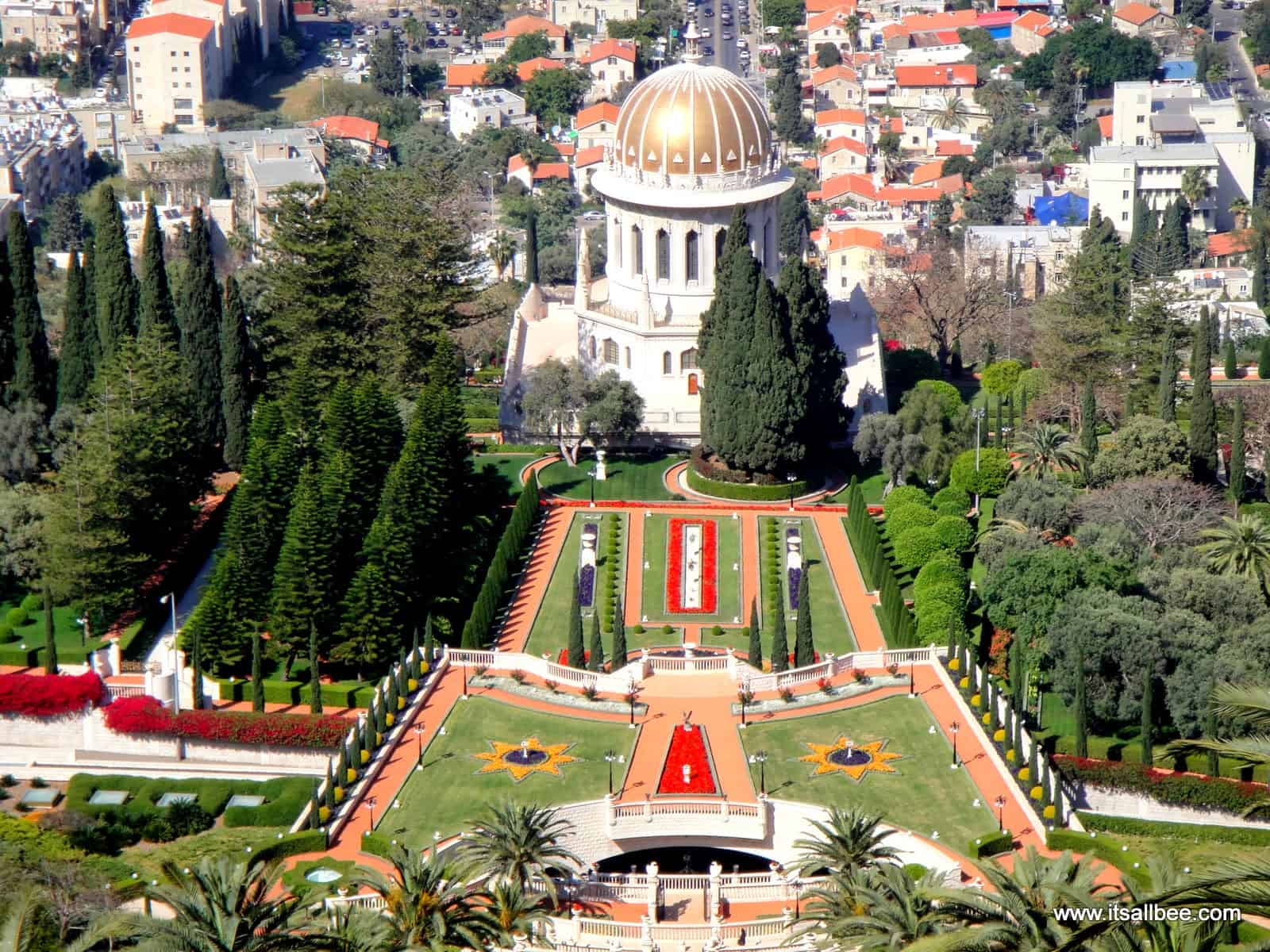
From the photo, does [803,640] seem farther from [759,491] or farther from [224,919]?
[224,919]

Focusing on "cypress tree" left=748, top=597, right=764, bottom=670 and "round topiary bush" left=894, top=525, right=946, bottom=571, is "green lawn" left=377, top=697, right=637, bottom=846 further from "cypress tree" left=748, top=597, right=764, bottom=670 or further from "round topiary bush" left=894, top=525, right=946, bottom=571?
"round topiary bush" left=894, top=525, right=946, bottom=571

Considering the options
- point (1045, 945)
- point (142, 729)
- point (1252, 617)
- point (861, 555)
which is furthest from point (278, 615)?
point (1045, 945)

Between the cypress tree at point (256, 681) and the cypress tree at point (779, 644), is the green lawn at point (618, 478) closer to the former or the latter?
the cypress tree at point (779, 644)

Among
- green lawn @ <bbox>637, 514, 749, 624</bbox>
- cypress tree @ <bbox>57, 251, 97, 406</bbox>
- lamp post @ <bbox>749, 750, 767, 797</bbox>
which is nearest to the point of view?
lamp post @ <bbox>749, 750, 767, 797</bbox>

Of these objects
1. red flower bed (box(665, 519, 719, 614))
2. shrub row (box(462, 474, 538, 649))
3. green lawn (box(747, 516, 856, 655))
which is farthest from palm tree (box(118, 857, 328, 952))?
red flower bed (box(665, 519, 719, 614))

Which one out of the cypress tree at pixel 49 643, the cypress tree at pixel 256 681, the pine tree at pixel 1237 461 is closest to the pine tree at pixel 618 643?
the cypress tree at pixel 256 681
